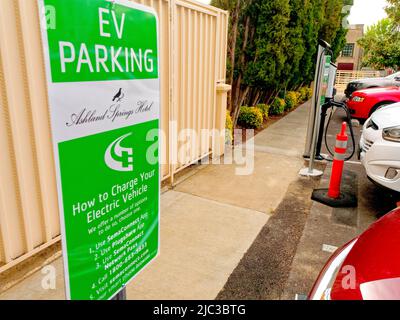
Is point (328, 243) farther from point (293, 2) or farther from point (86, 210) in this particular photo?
point (293, 2)

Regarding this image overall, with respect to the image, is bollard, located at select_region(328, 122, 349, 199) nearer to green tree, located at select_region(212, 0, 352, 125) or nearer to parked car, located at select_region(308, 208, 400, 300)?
parked car, located at select_region(308, 208, 400, 300)

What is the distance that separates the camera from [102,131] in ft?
4.26

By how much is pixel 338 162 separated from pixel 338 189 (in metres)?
0.40

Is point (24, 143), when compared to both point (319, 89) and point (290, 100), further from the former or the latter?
point (290, 100)

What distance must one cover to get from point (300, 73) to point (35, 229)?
10.9 m

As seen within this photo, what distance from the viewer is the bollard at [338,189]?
4.30 meters

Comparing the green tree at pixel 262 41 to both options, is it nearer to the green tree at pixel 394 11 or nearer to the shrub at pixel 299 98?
the shrub at pixel 299 98

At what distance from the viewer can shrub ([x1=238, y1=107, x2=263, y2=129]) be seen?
8.84 meters

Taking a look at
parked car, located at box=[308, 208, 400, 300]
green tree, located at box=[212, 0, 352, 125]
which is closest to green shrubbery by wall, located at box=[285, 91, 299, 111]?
green tree, located at box=[212, 0, 352, 125]

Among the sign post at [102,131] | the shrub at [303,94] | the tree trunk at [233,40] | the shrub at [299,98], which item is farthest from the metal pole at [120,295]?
the shrub at [303,94]

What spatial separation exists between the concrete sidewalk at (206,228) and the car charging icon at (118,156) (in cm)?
155

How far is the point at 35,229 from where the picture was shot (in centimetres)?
293

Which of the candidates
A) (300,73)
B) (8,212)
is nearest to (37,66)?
(8,212)

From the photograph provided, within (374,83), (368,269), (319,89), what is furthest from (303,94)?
(368,269)
